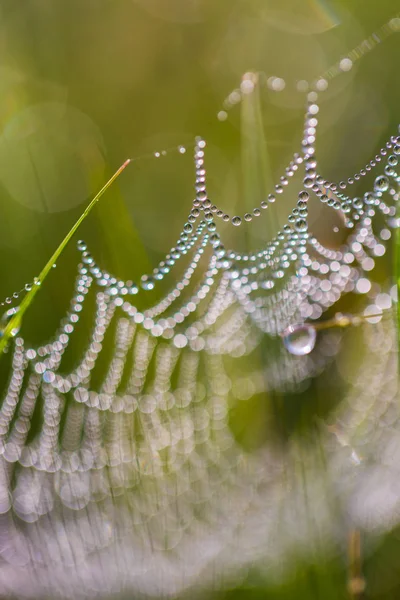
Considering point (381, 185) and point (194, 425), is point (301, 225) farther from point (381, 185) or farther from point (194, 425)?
point (194, 425)

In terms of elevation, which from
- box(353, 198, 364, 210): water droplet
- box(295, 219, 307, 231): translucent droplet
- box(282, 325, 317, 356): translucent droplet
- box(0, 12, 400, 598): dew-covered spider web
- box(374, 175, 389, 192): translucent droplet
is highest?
box(374, 175, 389, 192): translucent droplet

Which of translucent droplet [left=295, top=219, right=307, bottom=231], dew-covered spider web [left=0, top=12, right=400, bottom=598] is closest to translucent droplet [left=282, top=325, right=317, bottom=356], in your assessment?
dew-covered spider web [left=0, top=12, right=400, bottom=598]

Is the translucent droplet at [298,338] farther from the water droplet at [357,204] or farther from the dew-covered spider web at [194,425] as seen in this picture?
the water droplet at [357,204]

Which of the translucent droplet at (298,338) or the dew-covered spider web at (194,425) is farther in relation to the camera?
the dew-covered spider web at (194,425)

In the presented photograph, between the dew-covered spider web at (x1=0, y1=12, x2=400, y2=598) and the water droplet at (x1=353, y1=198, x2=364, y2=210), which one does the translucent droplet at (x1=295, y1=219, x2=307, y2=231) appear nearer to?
the dew-covered spider web at (x1=0, y1=12, x2=400, y2=598)

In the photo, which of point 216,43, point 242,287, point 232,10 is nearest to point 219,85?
point 216,43

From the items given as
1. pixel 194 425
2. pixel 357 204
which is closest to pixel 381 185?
pixel 357 204

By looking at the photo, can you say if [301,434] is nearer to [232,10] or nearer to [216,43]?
[216,43]

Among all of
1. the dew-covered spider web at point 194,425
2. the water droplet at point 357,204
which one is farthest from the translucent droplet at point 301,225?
the water droplet at point 357,204
